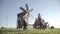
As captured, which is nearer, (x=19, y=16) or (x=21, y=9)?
(x=21, y=9)

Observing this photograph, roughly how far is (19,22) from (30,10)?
347 centimetres

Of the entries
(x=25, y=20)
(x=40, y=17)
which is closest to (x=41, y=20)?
(x=40, y=17)

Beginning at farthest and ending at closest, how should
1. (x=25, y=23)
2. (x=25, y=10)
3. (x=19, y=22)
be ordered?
(x=19, y=22)
(x=25, y=10)
(x=25, y=23)

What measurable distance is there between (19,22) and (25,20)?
8.11 metres

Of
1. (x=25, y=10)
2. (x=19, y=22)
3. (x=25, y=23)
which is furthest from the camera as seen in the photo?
(x=19, y=22)

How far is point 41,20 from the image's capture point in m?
27.7

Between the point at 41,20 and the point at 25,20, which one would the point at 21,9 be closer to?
the point at 41,20

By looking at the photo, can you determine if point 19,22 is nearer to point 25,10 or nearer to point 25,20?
point 25,10

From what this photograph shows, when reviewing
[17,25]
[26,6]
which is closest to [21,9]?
[26,6]

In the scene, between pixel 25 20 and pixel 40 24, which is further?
pixel 40 24

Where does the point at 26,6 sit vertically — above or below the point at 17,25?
above

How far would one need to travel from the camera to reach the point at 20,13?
29.7 m

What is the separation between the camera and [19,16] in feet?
98.2

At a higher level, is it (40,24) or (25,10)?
(25,10)
